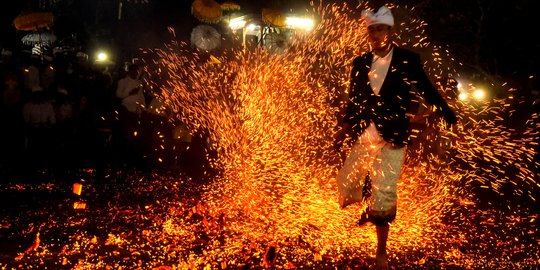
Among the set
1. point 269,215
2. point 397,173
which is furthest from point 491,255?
point 269,215

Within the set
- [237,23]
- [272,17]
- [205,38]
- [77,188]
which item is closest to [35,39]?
[237,23]

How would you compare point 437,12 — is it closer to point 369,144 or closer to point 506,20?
point 506,20

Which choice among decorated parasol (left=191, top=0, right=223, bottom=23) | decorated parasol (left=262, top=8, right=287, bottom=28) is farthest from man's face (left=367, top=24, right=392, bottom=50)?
decorated parasol (left=262, top=8, right=287, bottom=28)

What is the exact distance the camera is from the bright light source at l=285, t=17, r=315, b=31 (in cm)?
1720

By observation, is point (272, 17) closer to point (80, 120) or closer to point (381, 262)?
point (80, 120)

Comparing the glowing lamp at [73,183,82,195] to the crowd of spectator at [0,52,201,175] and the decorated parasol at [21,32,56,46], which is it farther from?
the decorated parasol at [21,32,56,46]

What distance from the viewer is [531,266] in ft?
14.9

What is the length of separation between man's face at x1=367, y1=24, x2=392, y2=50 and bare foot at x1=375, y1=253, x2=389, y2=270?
1.81 meters

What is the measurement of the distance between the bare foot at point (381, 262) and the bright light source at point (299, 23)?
Answer: 44.6 ft

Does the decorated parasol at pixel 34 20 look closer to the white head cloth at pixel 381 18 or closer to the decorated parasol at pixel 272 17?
the decorated parasol at pixel 272 17

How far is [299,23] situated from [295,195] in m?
12.1

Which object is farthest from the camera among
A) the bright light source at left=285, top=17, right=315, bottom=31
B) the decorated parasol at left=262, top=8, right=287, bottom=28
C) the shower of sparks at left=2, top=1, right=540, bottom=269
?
the bright light source at left=285, top=17, right=315, bottom=31

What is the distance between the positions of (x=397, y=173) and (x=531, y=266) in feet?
5.07

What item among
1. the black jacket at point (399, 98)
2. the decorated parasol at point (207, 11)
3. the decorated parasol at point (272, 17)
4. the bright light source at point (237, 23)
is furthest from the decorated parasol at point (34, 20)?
the black jacket at point (399, 98)
